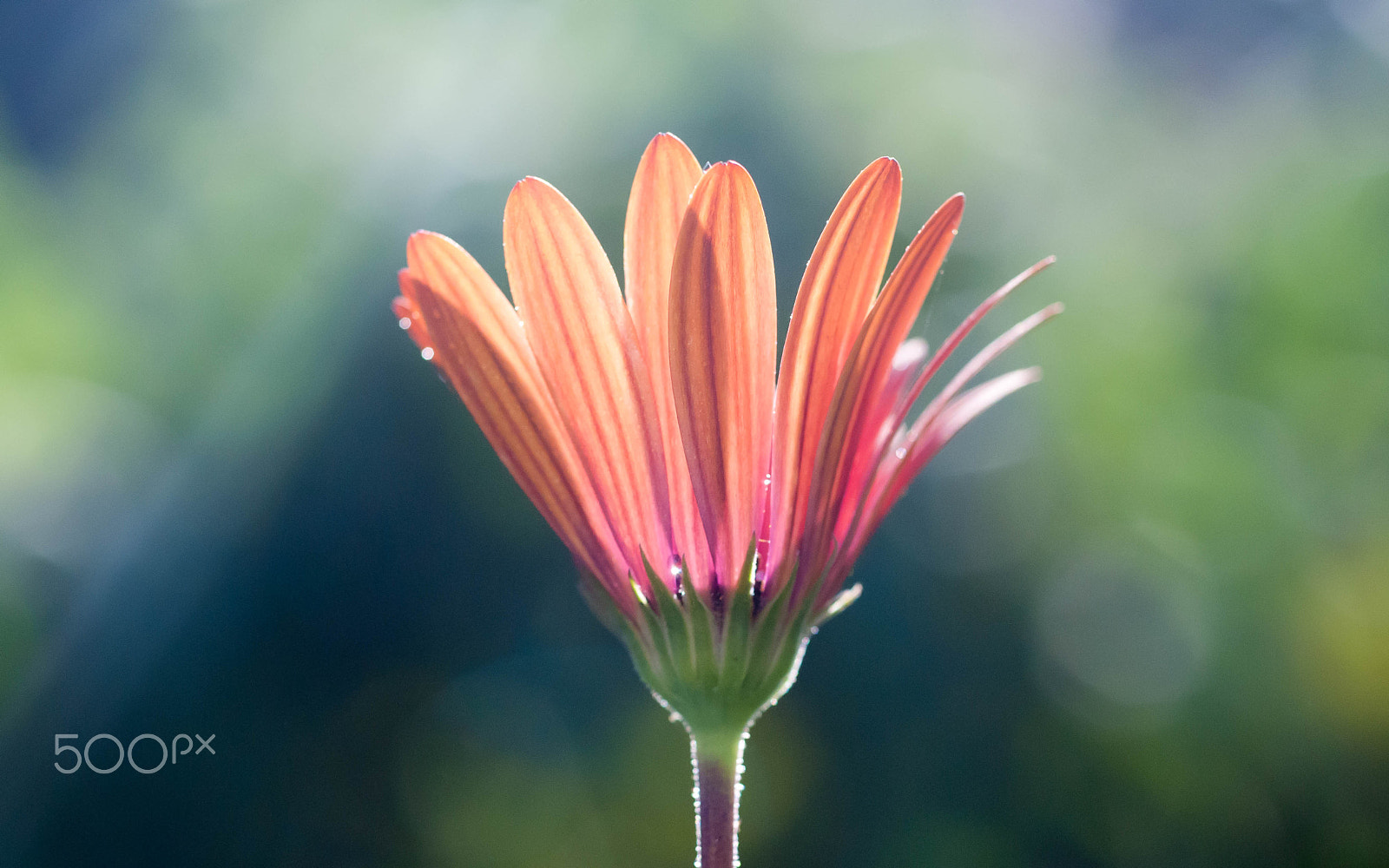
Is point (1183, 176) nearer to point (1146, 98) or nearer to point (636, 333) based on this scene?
point (1146, 98)

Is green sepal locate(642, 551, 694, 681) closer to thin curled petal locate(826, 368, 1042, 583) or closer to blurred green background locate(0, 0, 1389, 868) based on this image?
thin curled petal locate(826, 368, 1042, 583)

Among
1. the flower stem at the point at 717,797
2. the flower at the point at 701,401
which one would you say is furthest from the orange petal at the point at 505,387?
the flower stem at the point at 717,797

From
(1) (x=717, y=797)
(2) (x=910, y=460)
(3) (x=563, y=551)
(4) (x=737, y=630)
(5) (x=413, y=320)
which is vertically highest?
(3) (x=563, y=551)

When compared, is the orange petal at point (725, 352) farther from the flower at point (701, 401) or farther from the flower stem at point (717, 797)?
the flower stem at point (717, 797)

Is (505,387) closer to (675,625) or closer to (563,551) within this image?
(675,625)

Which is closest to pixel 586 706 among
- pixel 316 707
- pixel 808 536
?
pixel 316 707

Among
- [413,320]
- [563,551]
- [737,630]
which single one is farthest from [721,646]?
[563,551]
